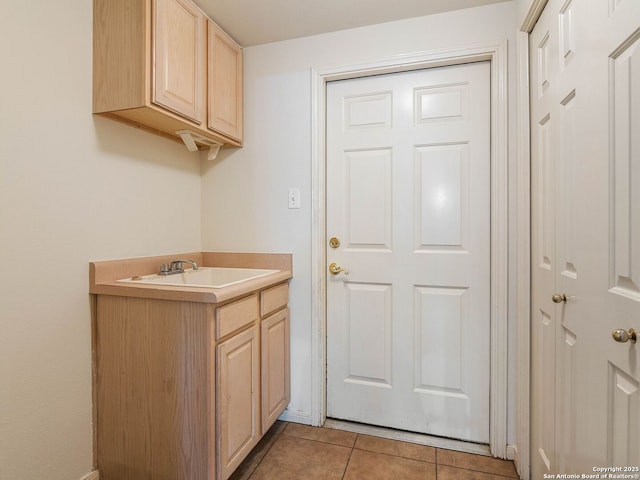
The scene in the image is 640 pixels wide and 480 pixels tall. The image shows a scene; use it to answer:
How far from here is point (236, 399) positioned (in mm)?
1354

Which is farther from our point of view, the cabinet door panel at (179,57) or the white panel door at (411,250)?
the white panel door at (411,250)

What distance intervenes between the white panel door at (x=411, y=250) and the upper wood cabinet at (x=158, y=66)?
0.70 metres

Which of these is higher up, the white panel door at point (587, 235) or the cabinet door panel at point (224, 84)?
the cabinet door panel at point (224, 84)

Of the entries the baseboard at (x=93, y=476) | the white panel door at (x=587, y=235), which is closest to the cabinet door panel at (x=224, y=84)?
the white panel door at (x=587, y=235)

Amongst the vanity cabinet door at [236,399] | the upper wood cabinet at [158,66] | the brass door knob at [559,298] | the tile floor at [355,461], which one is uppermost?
the upper wood cabinet at [158,66]

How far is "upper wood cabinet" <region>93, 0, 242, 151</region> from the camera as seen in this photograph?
130cm

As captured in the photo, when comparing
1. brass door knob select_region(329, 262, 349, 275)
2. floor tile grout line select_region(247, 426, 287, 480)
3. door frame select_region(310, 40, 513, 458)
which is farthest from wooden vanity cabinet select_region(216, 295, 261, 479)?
door frame select_region(310, 40, 513, 458)

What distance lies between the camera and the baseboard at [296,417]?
1.86m

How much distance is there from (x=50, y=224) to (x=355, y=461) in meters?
1.68

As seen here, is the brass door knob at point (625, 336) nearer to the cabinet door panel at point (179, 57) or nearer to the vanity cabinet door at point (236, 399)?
the vanity cabinet door at point (236, 399)

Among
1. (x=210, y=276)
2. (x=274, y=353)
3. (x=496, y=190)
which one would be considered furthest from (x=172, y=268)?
(x=496, y=190)

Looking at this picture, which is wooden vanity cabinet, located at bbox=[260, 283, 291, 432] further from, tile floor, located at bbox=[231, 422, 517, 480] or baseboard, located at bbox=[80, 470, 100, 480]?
baseboard, located at bbox=[80, 470, 100, 480]

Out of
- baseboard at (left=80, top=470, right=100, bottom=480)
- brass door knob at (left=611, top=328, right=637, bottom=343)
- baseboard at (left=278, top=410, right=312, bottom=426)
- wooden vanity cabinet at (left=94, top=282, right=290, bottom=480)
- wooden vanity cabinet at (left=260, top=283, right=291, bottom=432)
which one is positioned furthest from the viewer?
baseboard at (left=278, top=410, right=312, bottom=426)

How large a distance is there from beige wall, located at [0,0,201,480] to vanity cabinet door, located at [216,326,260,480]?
0.60 meters
